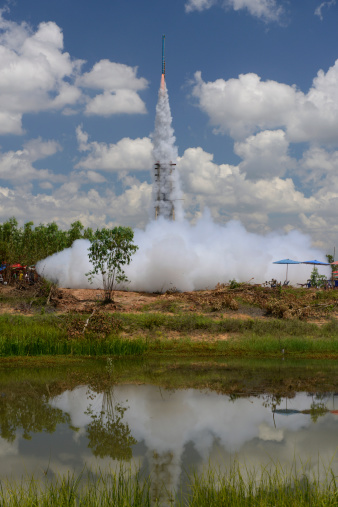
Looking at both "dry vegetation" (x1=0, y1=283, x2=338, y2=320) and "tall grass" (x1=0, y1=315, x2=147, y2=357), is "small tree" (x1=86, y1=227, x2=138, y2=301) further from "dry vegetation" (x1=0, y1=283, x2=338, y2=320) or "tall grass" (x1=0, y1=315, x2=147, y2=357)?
"tall grass" (x1=0, y1=315, x2=147, y2=357)

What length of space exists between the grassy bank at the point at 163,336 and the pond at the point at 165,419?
2412 mm

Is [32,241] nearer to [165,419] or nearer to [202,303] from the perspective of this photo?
[202,303]

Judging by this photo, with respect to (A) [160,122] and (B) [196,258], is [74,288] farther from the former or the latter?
(A) [160,122]

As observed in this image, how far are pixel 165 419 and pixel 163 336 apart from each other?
12.7m

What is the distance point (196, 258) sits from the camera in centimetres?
3938

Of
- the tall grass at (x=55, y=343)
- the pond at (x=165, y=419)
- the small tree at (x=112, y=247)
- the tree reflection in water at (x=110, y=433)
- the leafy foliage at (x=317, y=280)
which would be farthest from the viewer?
the leafy foliage at (x=317, y=280)

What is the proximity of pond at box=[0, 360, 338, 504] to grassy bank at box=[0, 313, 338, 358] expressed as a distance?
7.91 ft

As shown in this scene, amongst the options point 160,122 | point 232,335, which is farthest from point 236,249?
point 232,335

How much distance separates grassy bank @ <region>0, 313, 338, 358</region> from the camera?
75.4 feet

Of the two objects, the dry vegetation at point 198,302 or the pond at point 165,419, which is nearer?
the pond at point 165,419

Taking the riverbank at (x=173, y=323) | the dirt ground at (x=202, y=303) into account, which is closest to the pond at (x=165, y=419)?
the riverbank at (x=173, y=323)

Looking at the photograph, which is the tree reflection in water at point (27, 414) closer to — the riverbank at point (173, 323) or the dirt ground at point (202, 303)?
the riverbank at point (173, 323)

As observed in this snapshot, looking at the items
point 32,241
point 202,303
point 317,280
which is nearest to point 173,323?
point 202,303

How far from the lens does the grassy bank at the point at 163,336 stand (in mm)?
22984
